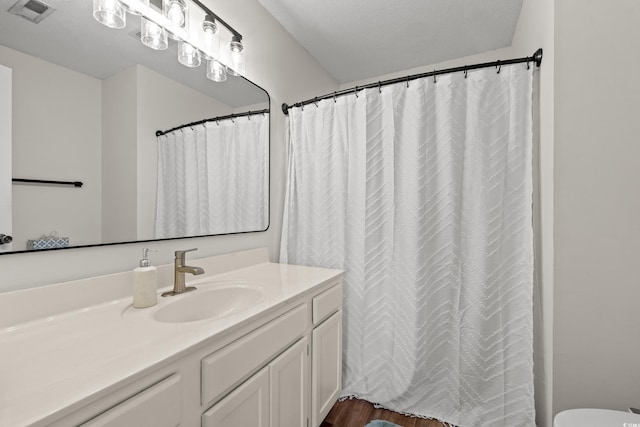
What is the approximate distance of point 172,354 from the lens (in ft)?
2.23

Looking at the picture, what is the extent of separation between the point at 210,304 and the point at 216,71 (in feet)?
3.93

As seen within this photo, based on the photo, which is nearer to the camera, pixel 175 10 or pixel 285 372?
pixel 285 372

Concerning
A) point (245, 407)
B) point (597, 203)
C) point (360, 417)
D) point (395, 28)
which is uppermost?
point (395, 28)

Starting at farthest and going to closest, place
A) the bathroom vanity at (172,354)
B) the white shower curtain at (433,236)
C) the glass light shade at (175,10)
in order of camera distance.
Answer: the white shower curtain at (433,236)
the glass light shade at (175,10)
the bathroom vanity at (172,354)

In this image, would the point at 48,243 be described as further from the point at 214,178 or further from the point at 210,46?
the point at 210,46

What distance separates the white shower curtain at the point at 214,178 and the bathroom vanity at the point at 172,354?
0.22m

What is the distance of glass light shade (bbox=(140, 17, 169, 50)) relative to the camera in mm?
1182

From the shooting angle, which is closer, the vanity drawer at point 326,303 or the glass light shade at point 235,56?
the vanity drawer at point 326,303

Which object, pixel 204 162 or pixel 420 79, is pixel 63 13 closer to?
pixel 204 162

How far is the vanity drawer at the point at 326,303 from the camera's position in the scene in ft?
4.38

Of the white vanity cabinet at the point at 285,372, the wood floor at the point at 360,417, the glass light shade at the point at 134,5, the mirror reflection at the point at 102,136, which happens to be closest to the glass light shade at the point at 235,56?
the mirror reflection at the point at 102,136

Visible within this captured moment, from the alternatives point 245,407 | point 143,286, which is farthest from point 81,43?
point 245,407

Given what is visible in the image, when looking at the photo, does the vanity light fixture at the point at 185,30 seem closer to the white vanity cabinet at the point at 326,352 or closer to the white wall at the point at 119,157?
the white wall at the point at 119,157

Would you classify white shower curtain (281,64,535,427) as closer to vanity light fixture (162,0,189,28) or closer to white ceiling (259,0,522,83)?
white ceiling (259,0,522,83)
